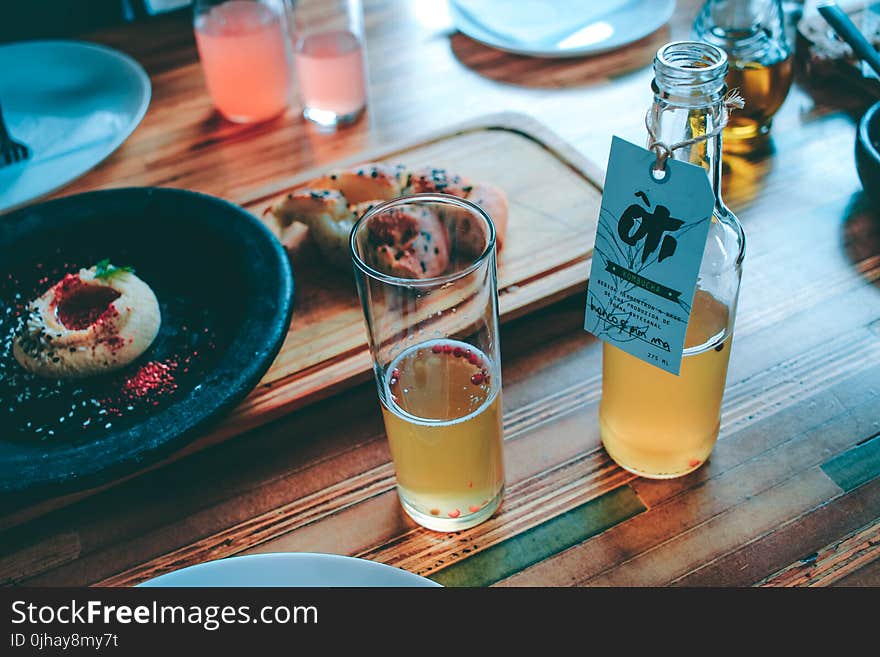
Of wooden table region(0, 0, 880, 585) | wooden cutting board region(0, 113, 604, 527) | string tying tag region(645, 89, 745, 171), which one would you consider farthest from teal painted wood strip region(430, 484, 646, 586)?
string tying tag region(645, 89, 745, 171)

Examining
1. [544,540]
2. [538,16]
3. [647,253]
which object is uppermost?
[647,253]

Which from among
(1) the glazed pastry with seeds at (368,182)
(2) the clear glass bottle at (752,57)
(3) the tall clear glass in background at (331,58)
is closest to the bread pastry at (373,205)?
(1) the glazed pastry with seeds at (368,182)

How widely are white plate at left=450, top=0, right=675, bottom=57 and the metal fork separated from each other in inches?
28.8

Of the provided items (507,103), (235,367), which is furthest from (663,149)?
(507,103)

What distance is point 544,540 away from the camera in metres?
0.74

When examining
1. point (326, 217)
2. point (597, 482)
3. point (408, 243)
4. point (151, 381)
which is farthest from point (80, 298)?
point (597, 482)

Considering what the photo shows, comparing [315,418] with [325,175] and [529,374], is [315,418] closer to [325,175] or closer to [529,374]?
[529,374]

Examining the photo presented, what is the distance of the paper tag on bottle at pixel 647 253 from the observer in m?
0.57

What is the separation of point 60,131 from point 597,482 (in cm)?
101

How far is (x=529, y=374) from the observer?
0.90 meters

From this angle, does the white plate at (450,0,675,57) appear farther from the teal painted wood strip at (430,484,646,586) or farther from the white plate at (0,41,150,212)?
the teal painted wood strip at (430,484,646,586)

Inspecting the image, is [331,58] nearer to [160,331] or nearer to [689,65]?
[160,331]

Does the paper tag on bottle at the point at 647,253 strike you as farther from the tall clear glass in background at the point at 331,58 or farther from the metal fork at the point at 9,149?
the metal fork at the point at 9,149

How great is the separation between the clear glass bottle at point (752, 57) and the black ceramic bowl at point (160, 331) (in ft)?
2.10
